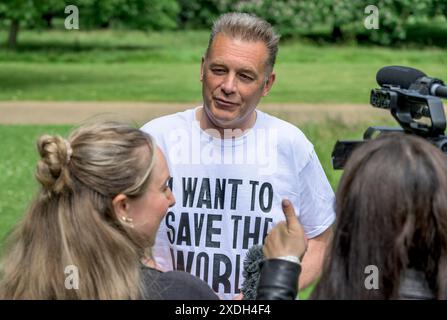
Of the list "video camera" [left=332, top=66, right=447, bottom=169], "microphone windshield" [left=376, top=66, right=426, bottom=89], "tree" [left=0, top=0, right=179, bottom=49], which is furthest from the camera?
"tree" [left=0, top=0, right=179, bottom=49]

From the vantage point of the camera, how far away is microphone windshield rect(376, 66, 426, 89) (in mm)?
3076

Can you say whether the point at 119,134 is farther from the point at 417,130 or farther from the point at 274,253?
the point at 417,130

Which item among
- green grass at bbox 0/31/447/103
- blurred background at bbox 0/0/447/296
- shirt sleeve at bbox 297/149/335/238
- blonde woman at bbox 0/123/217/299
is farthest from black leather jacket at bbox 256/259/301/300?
green grass at bbox 0/31/447/103

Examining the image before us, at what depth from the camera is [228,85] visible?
3.53 meters

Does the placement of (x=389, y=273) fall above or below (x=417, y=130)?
below

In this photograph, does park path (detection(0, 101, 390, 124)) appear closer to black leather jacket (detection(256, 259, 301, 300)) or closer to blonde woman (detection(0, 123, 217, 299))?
blonde woman (detection(0, 123, 217, 299))

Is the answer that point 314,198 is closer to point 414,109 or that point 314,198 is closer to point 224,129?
point 224,129

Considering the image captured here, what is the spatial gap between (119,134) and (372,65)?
2491cm

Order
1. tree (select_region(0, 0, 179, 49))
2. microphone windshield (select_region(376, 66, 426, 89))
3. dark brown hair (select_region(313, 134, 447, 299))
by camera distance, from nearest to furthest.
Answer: dark brown hair (select_region(313, 134, 447, 299)), microphone windshield (select_region(376, 66, 426, 89)), tree (select_region(0, 0, 179, 49))

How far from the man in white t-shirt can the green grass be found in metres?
14.5

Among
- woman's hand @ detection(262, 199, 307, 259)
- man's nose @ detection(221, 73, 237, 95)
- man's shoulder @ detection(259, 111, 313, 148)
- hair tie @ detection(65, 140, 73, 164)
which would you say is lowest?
woman's hand @ detection(262, 199, 307, 259)

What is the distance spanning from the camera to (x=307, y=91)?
20234 mm

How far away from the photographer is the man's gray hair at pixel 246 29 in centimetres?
364
